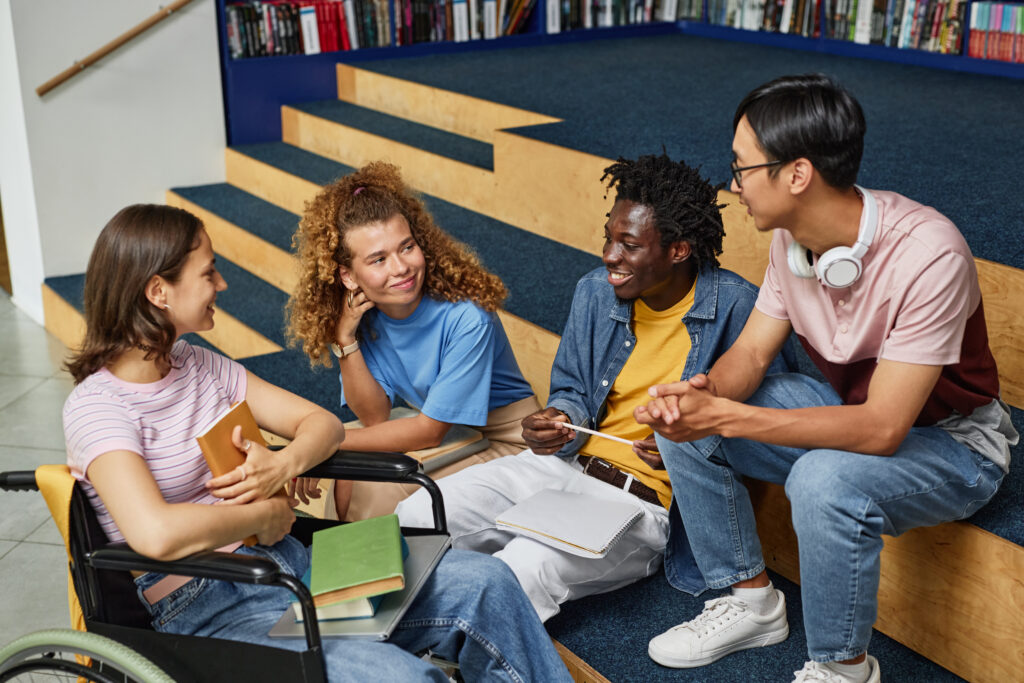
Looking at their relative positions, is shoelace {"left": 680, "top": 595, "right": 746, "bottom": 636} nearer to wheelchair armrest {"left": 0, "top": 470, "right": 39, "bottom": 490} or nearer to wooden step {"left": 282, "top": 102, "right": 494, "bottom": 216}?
wheelchair armrest {"left": 0, "top": 470, "right": 39, "bottom": 490}

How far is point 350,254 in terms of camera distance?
7.14 ft

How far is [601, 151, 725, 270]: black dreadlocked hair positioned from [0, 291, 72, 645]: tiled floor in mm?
1687

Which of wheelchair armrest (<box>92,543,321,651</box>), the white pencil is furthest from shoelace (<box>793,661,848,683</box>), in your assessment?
wheelchair armrest (<box>92,543,321,651</box>)

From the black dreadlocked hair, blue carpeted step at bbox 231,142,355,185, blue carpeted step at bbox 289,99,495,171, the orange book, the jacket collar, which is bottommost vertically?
blue carpeted step at bbox 231,142,355,185

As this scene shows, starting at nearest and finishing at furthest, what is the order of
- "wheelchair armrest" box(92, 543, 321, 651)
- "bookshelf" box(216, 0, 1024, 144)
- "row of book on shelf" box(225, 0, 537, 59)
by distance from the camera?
"wheelchair armrest" box(92, 543, 321, 651) → "bookshelf" box(216, 0, 1024, 144) → "row of book on shelf" box(225, 0, 537, 59)

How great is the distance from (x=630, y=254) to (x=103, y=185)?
334 centimetres

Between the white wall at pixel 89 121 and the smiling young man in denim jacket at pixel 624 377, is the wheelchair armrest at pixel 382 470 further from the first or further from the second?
the white wall at pixel 89 121

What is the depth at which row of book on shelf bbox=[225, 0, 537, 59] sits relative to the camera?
15.9 feet

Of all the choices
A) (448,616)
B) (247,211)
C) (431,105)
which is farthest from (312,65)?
(448,616)

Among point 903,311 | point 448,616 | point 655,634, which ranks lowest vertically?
point 655,634

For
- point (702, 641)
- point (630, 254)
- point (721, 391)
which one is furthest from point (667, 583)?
point (630, 254)

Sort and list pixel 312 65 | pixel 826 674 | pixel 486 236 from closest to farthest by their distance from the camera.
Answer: pixel 826 674 → pixel 486 236 → pixel 312 65

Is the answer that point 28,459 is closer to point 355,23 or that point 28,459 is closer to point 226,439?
point 226,439

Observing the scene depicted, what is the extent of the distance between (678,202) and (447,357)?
0.58 metres
